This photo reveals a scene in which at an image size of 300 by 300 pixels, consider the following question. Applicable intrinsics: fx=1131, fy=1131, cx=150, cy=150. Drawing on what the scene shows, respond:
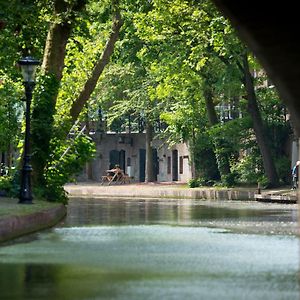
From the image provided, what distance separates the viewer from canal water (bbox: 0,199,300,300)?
35.3ft

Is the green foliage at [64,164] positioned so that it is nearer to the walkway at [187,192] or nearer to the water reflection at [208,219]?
the water reflection at [208,219]

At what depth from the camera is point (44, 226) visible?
21734mm

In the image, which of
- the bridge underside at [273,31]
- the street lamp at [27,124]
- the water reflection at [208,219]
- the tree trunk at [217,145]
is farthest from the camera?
the tree trunk at [217,145]

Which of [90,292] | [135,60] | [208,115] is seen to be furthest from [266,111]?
[90,292]

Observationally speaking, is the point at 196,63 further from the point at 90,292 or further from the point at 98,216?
the point at 90,292

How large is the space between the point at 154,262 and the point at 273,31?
8659 millimetres

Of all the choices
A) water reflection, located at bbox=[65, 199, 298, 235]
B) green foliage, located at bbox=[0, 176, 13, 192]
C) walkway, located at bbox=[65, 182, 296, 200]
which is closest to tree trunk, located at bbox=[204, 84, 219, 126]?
walkway, located at bbox=[65, 182, 296, 200]

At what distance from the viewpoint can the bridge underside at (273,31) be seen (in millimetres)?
5551

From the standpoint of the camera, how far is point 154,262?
1403 cm

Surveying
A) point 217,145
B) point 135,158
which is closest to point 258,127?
point 217,145

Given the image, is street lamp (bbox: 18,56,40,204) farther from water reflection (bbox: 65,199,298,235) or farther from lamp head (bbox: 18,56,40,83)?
water reflection (bbox: 65,199,298,235)

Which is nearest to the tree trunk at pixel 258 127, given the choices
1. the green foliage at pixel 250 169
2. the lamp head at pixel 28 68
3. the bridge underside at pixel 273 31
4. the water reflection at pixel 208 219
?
the green foliage at pixel 250 169

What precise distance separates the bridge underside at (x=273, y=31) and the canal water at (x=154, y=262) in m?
4.62

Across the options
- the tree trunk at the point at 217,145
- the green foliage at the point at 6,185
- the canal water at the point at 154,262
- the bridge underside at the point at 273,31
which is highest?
the tree trunk at the point at 217,145
